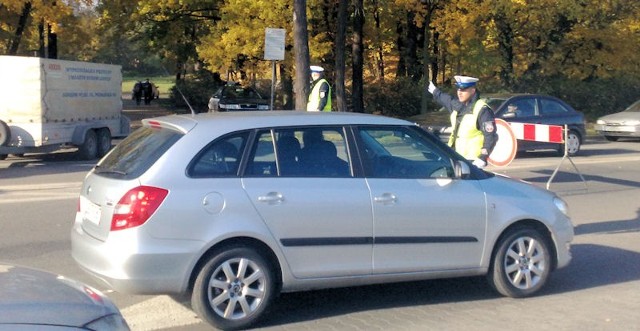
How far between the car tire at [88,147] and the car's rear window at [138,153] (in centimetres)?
1343

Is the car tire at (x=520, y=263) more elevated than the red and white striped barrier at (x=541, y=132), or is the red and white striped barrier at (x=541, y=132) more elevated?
the red and white striped barrier at (x=541, y=132)

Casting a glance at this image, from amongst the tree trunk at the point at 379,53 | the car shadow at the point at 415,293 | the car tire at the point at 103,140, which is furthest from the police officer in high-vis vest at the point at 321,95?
the tree trunk at the point at 379,53

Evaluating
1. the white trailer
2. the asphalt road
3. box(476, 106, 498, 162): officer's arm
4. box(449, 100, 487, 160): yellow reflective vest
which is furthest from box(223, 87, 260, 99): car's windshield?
box(476, 106, 498, 162): officer's arm

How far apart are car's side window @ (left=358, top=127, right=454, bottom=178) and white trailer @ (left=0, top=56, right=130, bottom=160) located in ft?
41.8

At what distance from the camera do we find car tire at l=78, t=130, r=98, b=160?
20.0 metres

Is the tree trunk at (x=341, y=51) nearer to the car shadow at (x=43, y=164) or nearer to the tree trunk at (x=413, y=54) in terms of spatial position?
the tree trunk at (x=413, y=54)

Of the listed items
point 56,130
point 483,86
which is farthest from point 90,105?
point 483,86

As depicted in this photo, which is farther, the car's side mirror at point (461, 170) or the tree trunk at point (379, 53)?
the tree trunk at point (379, 53)

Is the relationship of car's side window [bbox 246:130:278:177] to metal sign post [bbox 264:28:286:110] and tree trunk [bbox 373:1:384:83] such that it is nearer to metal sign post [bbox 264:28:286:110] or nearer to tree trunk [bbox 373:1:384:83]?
metal sign post [bbox 264:28:286:110]

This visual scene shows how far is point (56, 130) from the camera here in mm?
18844

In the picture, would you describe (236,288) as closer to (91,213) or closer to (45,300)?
(91,213)

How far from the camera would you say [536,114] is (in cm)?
2050

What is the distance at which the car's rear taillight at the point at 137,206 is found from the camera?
6.20 metres

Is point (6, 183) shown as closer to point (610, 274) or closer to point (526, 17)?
point (610, 274)
